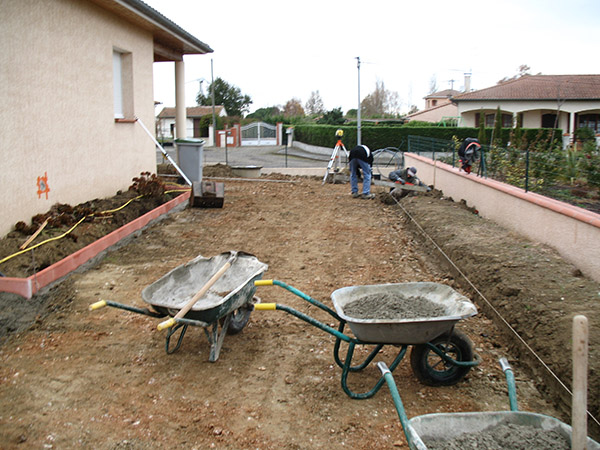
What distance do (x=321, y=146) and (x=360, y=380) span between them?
34168 millimetres

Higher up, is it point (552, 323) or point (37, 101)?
point (37, 101)

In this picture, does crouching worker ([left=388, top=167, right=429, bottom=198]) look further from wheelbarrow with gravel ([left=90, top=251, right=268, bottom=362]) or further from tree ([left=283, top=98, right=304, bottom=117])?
tree ([left=283, top=98, right=304, bottom=117])

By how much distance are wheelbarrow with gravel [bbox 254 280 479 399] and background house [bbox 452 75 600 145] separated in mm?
37382

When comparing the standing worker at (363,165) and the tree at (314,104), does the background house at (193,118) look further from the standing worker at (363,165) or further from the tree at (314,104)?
the standing worker at (363,165)

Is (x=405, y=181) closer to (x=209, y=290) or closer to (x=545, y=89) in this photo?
(x=209, y=290)

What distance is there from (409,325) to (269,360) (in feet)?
4.52

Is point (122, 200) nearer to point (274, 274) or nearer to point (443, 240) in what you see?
point (274, 274)

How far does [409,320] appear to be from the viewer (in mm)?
3748

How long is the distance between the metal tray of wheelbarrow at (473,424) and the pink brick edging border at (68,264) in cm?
455

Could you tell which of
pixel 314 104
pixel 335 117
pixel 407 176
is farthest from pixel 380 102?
pixel 407 176

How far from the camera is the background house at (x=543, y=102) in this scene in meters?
38.5

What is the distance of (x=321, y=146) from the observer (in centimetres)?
3784

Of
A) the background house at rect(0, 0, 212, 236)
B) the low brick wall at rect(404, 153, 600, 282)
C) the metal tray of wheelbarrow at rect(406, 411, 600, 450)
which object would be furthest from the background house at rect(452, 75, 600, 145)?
the metal tray of wheelbarrow at rect(406, 411, 600, 450)

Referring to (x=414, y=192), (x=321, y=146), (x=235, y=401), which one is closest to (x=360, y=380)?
(x=235, y=401)
